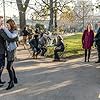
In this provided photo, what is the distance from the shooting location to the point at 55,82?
11680 mm

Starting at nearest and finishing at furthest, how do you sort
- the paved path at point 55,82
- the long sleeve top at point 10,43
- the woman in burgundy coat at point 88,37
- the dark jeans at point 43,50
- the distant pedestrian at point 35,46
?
the paved path at point 55,82, the long sleeve top at point 10,43, the woman in burgundy coat at point 88,37, the distant pedestrian at point 35,46, the dark jeans at point 43,50

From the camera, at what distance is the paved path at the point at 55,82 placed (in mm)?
9695

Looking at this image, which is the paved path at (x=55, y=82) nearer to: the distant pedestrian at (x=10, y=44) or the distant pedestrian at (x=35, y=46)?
the distant pedestrian at (x=10, y=44)

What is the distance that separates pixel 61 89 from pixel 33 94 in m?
1.01

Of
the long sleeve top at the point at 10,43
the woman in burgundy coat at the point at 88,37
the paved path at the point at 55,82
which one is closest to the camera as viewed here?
the paved path at the point at 55,82

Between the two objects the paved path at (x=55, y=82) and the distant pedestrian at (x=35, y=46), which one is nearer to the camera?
the paved path at (x=55, y=82)

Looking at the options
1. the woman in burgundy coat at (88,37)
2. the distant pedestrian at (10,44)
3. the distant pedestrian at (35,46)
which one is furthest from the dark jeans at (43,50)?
the distant pedestrian at (10,44)

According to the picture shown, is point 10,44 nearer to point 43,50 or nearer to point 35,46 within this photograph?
point 35,46

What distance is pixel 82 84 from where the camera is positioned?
1139 cm

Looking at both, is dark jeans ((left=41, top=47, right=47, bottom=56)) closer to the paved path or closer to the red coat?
the paved path

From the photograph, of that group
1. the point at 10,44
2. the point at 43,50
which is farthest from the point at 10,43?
the point at 43,50

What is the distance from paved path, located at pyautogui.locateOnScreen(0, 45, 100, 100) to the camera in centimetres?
970

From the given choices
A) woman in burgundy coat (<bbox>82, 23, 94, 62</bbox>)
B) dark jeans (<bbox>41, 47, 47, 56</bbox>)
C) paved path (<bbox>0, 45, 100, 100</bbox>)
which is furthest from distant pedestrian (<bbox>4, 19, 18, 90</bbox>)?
dark jeans (<bbox>41, 47, 47, 56</bbox>)

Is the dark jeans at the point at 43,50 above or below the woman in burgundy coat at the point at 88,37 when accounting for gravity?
below
